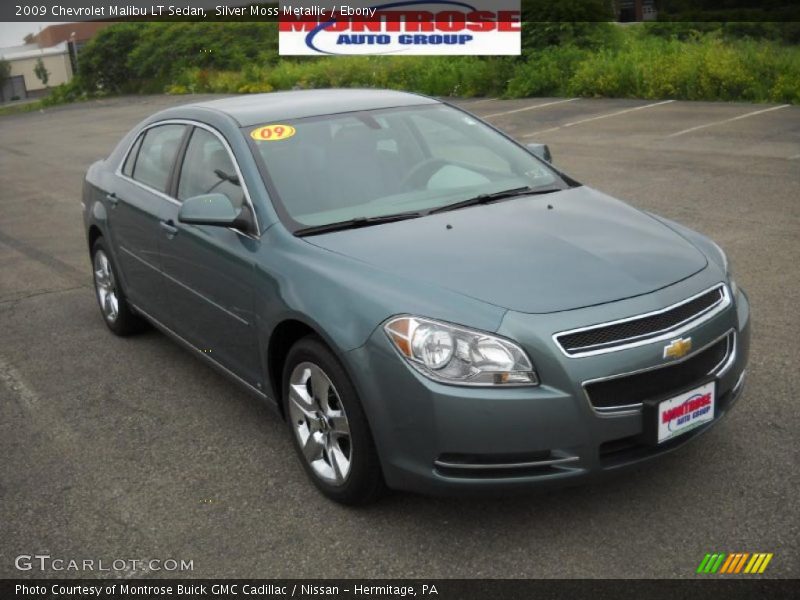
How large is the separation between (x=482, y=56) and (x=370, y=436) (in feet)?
74.5

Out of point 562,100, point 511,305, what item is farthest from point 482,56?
point 511,305

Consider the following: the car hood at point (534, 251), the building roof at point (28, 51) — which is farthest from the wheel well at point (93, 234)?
the building roof at point (28, 51)

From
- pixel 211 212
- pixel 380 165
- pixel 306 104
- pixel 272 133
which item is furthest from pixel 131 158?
pixel 380 165

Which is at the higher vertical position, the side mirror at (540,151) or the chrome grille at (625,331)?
the side mirror at (540,151)

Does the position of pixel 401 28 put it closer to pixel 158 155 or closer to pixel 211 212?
pixel 158 155

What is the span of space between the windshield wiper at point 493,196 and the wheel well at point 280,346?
33.7 inches

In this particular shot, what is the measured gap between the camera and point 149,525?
3961mm

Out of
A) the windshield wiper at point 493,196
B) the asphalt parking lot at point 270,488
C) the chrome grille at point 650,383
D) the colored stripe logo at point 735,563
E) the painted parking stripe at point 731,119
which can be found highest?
the windshield wiper at point 493,196

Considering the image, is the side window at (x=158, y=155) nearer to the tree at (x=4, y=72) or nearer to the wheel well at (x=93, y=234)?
the wheel well at (x=93, y=234)

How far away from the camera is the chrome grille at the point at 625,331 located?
339 cm

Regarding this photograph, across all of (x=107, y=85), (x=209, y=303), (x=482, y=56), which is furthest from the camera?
(x=107, y=85)

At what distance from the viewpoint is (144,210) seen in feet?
18.1

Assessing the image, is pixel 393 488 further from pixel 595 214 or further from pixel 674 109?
pixel 674 109
